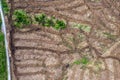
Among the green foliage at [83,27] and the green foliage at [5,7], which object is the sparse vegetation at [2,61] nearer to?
→ the green foliage at [5,7]

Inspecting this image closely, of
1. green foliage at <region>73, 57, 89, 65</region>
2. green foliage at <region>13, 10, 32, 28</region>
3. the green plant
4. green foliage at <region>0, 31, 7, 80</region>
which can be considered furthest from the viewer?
the green plant

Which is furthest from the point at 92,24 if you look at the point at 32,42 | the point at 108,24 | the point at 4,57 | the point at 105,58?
the point at 4,57

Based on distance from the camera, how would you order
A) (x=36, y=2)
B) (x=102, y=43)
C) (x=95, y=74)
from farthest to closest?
1. (x=36, y=2)
2. (x=102, y=43)
3. (x=95, y=74)

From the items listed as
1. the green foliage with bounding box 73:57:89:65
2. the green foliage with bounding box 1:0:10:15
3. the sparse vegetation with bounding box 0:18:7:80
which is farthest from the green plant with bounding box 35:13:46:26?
the green foliage with bounding box 73:57:89:65

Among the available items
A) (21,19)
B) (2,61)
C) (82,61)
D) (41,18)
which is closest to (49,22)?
(41,18)

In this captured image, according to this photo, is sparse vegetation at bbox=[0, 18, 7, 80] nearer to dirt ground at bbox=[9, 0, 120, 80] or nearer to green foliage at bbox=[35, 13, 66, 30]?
dirt ground at bbox=[9, 0, 120, 80]

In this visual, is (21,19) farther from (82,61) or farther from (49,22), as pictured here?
(82,61)

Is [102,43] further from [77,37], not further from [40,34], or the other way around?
[40,34]
